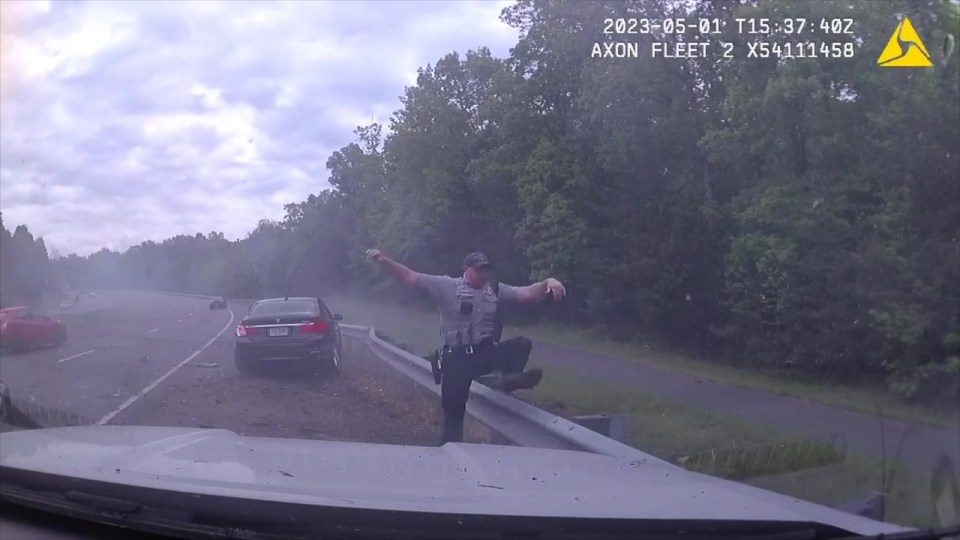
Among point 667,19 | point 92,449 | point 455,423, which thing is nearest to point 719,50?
point 667,19

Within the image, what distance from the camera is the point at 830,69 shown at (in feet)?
58.3

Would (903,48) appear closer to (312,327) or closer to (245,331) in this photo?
(312,327)

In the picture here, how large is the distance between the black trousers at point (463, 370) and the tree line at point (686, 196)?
7.86 meters

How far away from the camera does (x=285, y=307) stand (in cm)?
1608

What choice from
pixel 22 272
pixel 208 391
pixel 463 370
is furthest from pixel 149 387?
pixel 22 272

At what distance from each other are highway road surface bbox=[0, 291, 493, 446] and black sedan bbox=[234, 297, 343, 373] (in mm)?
256

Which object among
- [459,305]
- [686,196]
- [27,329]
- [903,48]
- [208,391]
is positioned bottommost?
[208,391]

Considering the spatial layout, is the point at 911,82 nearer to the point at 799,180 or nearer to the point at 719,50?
the point at 799,180

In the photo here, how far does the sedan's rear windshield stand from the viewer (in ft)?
52.0

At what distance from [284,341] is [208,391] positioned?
2663 millimetres

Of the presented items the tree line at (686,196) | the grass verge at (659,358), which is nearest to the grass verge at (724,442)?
the grass verge at (659,358)

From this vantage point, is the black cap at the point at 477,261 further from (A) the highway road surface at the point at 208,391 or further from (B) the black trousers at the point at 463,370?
(A) the highway road surface at the point at 208,391

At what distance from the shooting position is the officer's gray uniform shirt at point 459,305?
820 centimetres

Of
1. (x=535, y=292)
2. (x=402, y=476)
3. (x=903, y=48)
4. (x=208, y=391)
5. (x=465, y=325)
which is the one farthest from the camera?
(x=903, y=48)
